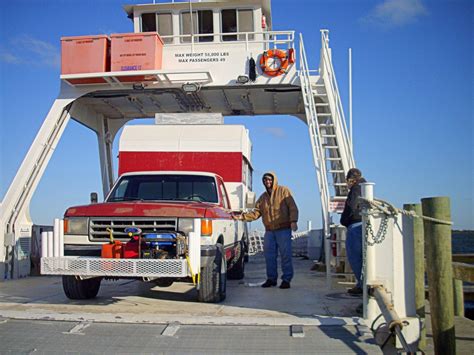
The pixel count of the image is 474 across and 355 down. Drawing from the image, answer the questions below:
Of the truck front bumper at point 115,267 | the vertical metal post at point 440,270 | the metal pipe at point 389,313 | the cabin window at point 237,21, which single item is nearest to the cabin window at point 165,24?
the cabin window at point 237,21

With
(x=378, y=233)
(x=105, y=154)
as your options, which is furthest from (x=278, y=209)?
(x=105, y=154)

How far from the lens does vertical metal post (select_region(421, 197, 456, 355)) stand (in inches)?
181

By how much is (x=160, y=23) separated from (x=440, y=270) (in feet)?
34.3

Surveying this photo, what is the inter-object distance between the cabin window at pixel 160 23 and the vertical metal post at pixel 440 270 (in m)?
9.95

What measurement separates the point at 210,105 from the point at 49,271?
8377 millimetres

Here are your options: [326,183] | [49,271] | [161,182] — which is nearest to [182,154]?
[161,182]

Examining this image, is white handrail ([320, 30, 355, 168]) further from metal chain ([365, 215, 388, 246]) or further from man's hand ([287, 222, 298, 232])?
metal chain ([365, 215, 388, 246])

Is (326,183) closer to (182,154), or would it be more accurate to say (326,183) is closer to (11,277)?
(182,154)

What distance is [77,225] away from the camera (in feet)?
20.8

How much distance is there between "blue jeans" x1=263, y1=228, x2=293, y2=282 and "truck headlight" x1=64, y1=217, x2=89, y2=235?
10.0ft

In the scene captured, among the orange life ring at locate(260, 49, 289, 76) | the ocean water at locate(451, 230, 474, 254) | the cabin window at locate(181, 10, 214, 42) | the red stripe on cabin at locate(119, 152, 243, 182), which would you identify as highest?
the cabin window at locate(181, 10, 214, 42)

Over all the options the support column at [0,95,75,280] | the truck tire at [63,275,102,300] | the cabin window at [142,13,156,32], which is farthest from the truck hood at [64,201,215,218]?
the cabin window at [142,13,156,32]

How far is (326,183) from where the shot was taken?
9.13 meters

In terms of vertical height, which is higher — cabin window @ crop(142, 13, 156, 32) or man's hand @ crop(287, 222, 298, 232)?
cabin window @ crop(142, 13, 156, 32)
